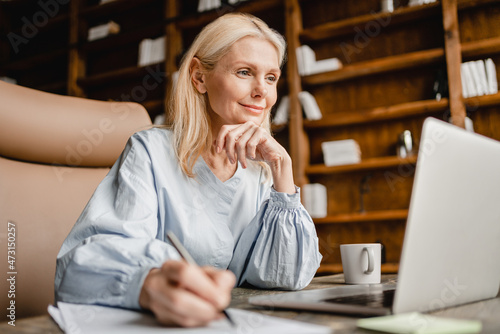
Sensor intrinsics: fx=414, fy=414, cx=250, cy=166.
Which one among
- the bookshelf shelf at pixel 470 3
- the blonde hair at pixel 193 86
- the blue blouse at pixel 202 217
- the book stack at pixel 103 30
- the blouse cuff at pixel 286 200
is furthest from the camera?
the book stack at pixel 103 30

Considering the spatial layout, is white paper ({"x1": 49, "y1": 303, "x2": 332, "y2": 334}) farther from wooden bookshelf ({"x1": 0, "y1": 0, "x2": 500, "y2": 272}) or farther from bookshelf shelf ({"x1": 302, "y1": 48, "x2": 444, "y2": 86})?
bookshelf shelf ({"x1": 302, "y1": 48, "x2": 444, "y2": 86})

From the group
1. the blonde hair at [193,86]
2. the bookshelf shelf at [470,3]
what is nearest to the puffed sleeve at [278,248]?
the blonde hair at [193,86]

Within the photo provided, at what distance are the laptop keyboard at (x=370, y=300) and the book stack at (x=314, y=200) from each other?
2281 mm

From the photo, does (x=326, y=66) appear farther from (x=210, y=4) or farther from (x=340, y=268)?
(x=340, y=268)

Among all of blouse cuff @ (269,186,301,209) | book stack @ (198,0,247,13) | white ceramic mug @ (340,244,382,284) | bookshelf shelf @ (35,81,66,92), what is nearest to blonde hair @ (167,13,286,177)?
blouse cuff @ (269,186,301,209)

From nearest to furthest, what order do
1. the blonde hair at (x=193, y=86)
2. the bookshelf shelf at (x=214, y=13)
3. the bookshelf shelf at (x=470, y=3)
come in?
1. the blonde hair at (x=193, y=86)
2. the bookshelf shelf at (x=470, y=3)
3. the bookshelf shelf at (x=214, y=13)

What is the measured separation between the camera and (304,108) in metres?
3.08

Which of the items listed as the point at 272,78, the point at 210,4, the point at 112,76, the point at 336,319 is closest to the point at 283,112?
the point at 210,4

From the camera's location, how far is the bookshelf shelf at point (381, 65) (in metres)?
2.79

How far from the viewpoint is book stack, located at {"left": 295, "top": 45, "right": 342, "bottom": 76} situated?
3.03 meters

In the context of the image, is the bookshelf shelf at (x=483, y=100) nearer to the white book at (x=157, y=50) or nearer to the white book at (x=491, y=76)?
the white book at (x=491, y=76)

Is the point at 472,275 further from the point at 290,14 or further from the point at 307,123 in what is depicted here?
the point at 290,14

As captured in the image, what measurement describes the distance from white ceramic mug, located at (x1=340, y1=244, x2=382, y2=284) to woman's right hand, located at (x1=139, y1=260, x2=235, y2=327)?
559 millimetres

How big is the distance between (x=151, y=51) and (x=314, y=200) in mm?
1958
